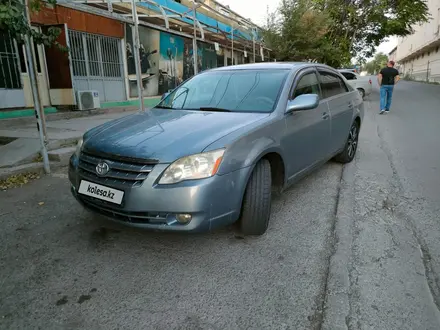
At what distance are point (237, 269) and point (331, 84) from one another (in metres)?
3.14

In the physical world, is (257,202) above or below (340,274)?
above

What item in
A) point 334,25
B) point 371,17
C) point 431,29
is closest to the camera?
point 371,17

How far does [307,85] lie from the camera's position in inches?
148

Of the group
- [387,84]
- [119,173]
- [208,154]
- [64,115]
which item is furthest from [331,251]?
[387,84]

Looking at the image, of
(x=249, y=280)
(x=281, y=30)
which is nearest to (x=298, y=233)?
(x=249, y=280)

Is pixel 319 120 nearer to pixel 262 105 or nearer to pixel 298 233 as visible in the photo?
pixel 262 105

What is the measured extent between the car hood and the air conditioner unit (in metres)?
6.63

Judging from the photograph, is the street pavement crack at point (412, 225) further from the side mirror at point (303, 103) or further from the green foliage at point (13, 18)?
the green foliage at point (13, 18)

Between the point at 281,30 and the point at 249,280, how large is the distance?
19.0m

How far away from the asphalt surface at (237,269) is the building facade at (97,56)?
15.3 ft

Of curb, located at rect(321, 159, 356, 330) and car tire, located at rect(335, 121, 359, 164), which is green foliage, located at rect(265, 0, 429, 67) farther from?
curb, located at rect(321, 159, 356, 330)

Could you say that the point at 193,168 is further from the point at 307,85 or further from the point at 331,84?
the point at 331,84

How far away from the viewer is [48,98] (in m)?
8.99

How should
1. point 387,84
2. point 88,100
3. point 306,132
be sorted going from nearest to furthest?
point 306,132 → point 88,100 → point 387,84
